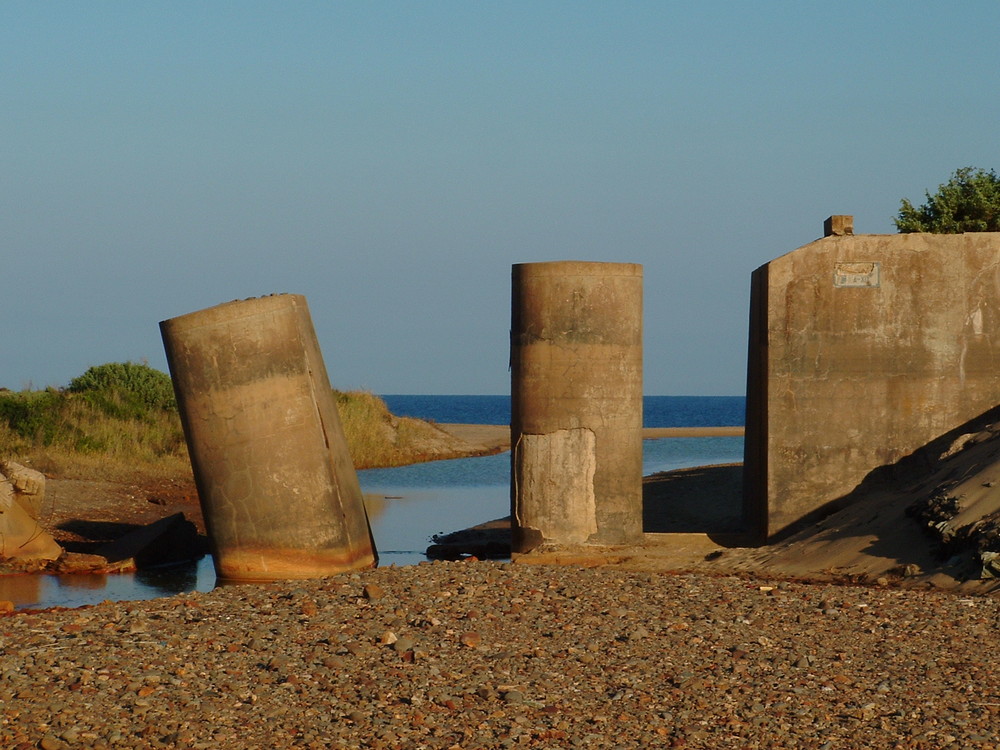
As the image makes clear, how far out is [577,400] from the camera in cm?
1200

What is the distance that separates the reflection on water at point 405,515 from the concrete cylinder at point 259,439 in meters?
1.24

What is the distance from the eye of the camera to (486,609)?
930cm

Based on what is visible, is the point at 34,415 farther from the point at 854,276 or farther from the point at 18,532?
the point at 854,276

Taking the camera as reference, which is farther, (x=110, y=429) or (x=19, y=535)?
(x=110, y=429)

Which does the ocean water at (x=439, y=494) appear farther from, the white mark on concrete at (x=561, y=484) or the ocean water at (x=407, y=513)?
the white mark on concrete at (x=561, y=484)

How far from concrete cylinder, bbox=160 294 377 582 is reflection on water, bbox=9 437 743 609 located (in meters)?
1.24

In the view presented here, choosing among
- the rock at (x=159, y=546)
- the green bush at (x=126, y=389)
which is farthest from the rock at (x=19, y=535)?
the green bush at (x=126, y=389)

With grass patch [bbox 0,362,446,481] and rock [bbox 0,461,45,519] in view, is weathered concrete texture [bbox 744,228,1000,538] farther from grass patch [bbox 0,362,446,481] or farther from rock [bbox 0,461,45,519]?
grass patch [bbox 0,362,446,481]

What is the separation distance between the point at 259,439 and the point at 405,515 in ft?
27.9

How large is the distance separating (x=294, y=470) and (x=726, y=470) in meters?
10.1

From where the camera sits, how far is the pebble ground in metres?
6.43

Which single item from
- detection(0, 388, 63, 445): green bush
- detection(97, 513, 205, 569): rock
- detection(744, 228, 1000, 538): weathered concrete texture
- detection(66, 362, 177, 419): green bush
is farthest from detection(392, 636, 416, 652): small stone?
detection(66, 362, 177, 419): green bush

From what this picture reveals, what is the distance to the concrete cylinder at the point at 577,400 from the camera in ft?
39.2

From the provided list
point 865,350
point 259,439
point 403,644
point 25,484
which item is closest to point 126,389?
point 25,484
